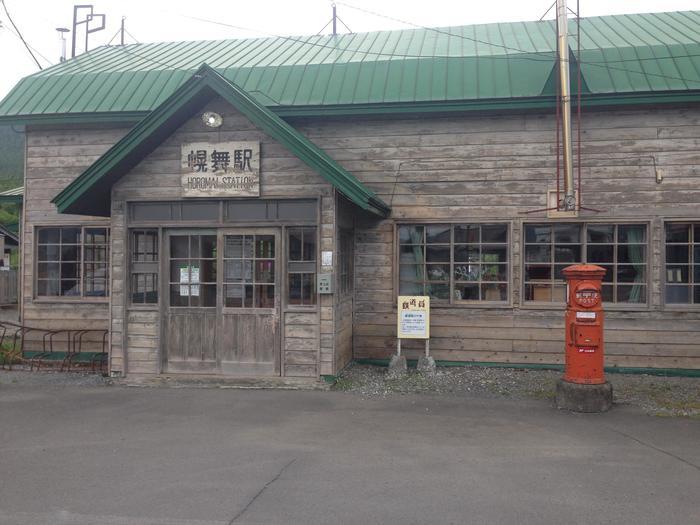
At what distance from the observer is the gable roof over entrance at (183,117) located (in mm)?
8039

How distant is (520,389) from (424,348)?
6.43ft

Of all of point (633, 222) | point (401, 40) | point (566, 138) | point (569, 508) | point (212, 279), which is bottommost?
point (569, 508)

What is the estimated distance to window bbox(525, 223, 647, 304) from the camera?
9.47 meters

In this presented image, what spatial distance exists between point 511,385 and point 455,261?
2.34 m

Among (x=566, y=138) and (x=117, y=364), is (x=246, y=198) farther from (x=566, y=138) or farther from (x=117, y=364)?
(x=566, y=138)

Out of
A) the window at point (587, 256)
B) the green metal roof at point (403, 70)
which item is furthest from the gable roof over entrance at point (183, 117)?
the window at point (587, 256)

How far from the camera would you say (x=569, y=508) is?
4.40 meters

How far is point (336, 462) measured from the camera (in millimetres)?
5441

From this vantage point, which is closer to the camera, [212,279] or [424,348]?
[212,279]

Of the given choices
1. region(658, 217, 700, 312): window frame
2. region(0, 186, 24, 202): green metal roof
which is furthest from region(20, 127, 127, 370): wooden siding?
region(658, 217, 700, 312): window frame

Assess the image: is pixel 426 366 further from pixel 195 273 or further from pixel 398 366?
pixel 195 273

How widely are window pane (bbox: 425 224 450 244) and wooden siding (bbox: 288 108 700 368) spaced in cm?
19

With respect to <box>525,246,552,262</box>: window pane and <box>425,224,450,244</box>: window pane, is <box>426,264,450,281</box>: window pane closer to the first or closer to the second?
<box>425,224,450,244</box>: window pane

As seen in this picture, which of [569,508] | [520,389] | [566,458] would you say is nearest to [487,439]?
[566,458]
